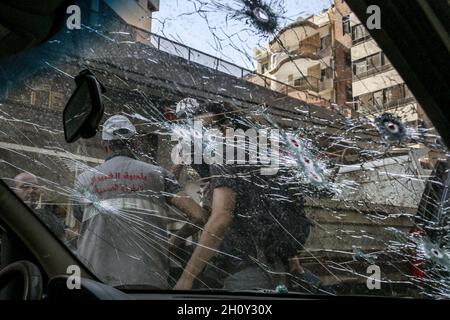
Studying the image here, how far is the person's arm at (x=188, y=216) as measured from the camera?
188cm

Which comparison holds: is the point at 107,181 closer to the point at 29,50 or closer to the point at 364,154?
the point at 29,50

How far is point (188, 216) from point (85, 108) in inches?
26.2

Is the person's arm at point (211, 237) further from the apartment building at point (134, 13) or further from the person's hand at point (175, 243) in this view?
the apartment building at point (134, 13)

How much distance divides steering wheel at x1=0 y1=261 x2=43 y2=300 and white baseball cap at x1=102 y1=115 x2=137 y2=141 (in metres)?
0.78

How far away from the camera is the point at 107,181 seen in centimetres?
198

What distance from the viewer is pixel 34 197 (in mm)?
1837

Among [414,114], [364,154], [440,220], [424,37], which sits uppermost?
[424,37]

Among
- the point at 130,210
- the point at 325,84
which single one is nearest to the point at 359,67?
the point at 325,84

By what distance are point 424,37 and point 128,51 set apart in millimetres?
1359

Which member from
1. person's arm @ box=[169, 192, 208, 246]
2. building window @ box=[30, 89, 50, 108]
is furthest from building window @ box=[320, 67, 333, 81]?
building window @ box=[30, 89, 50, 108]

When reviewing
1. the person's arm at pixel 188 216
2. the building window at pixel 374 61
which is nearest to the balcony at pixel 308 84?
the building window at pixel 374 61

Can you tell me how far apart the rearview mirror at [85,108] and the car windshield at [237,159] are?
0.34 meters
